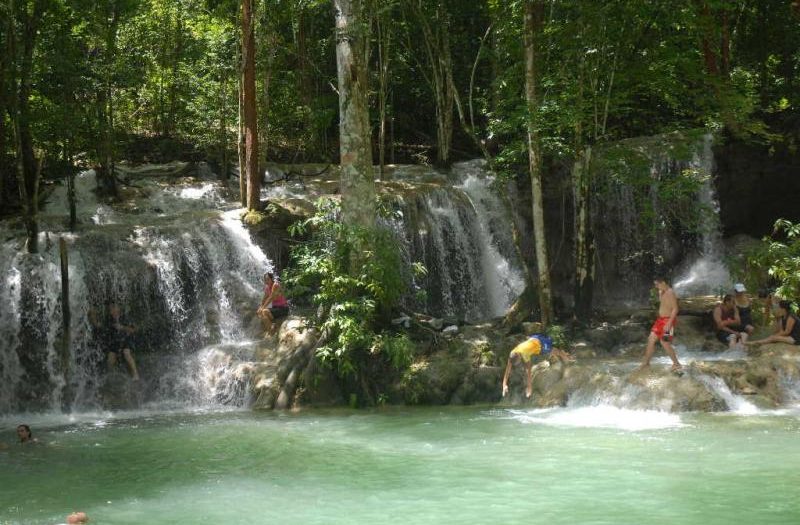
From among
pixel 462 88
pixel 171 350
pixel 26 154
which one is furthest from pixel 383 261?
pixel 462 88

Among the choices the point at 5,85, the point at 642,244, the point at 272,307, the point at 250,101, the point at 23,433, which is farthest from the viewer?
the point at 642,244

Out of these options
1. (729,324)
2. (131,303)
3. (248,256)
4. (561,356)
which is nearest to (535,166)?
(561,356)

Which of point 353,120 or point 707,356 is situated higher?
point 353,120

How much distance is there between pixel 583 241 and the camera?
15.5m

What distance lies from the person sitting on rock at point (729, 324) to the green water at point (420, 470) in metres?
3.16

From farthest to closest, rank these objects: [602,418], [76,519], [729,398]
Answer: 1. [729,398]
2. [602,418]
3. [76,519]

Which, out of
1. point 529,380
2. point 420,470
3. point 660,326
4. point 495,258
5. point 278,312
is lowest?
point 420,470

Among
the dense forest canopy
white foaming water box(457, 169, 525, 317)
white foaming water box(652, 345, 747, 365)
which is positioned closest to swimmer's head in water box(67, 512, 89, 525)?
white foaming water box(652, 345, 747, 365)

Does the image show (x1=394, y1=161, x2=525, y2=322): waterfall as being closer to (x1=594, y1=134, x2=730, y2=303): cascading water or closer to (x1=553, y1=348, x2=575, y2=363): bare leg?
(x1=594, y1=134, x2=730, y2=303): cascading water

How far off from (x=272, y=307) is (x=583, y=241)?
5.55 metres

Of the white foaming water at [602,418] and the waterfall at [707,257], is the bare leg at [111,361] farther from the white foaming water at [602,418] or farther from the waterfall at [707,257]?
the waterfall at [707,257]

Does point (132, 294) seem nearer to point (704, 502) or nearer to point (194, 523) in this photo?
point (194, 523)

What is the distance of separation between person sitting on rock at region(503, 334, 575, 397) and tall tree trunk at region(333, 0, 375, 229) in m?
3.03

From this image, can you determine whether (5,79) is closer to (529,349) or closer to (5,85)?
(5,85)
